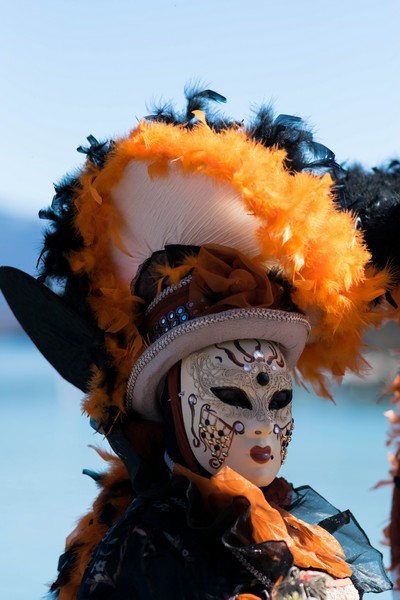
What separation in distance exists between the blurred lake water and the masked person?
452 millimetres

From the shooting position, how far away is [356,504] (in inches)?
280

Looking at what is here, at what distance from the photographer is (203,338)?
264 cm

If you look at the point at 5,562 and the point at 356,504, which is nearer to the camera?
the point at 5,562

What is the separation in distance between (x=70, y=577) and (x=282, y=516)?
0.73 metres

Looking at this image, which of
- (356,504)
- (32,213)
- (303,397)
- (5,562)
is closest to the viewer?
(5,562)

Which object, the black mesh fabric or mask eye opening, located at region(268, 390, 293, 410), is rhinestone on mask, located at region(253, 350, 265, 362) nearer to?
mask eye opening, located at region(268, 390, 293, 410)

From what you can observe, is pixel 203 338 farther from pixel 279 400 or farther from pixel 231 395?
pixel 279 400

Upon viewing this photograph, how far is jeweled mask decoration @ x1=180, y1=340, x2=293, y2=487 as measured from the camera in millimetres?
2598

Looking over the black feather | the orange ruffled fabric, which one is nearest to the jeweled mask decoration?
the orange ruffled fabric

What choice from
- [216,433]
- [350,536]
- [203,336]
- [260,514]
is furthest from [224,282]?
[350,536]

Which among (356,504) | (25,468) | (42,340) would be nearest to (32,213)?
(25,468)

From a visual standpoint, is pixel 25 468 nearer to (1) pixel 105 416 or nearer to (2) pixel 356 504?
(2) pixel 356 504

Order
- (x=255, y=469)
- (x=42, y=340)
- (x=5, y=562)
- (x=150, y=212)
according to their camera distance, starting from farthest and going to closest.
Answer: (x=5, y=562)
(x=42, y=340)
(x=150, y=212)
(x=255, y=469)

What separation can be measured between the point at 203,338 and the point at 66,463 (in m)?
5.08
